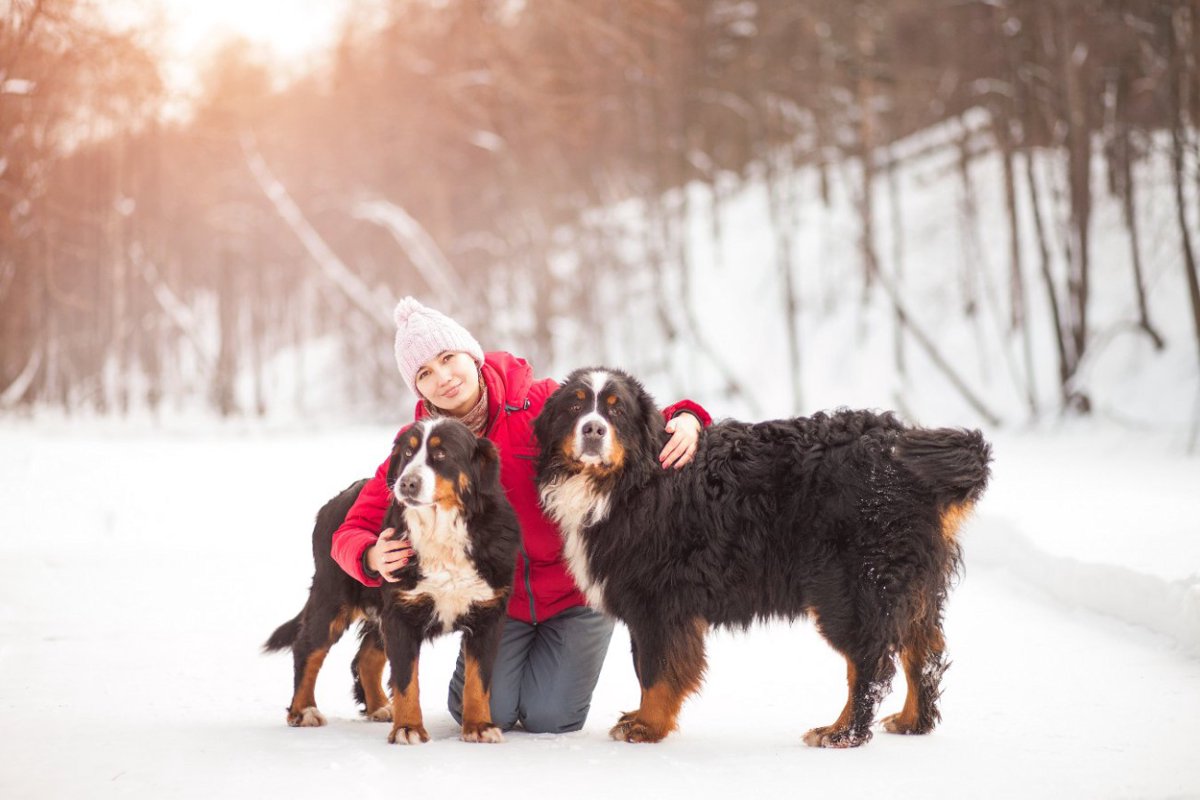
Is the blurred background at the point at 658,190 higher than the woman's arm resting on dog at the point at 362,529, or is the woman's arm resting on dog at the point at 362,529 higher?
the blurred background at the point at 658,190

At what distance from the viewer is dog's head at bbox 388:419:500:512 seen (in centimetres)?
324

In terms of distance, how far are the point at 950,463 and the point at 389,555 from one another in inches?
74.2

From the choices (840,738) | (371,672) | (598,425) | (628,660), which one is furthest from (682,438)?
(628,660)

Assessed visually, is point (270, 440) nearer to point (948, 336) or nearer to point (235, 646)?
point (948, 336)

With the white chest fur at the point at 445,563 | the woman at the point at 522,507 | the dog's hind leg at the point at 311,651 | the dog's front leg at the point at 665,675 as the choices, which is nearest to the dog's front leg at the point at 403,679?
the white chest fur at the point at 445,563

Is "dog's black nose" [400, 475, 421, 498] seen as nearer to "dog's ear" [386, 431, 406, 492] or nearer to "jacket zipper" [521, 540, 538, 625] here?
"dog's ear" [386, 431, 406, 492]

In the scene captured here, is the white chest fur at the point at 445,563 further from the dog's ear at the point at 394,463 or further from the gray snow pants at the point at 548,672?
the gray snow pants at the point at 548,672

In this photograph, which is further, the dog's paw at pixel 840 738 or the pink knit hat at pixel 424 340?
the pink knit hat at pixel 424 340

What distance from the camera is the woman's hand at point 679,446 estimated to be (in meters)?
3.66

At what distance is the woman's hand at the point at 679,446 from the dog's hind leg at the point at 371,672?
126cm

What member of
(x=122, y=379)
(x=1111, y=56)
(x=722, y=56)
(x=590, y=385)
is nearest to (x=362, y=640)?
(x=590, y=385)

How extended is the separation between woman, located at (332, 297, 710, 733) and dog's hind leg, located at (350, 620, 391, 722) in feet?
0.88

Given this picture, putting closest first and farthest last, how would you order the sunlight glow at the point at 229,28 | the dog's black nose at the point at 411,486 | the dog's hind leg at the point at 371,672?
the dog's black nose at the point at 411,486 < the dog's hind leg at the point at 371,672 < the sunlight glow at the point at 229,28

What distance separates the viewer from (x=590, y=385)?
3.55 meters
